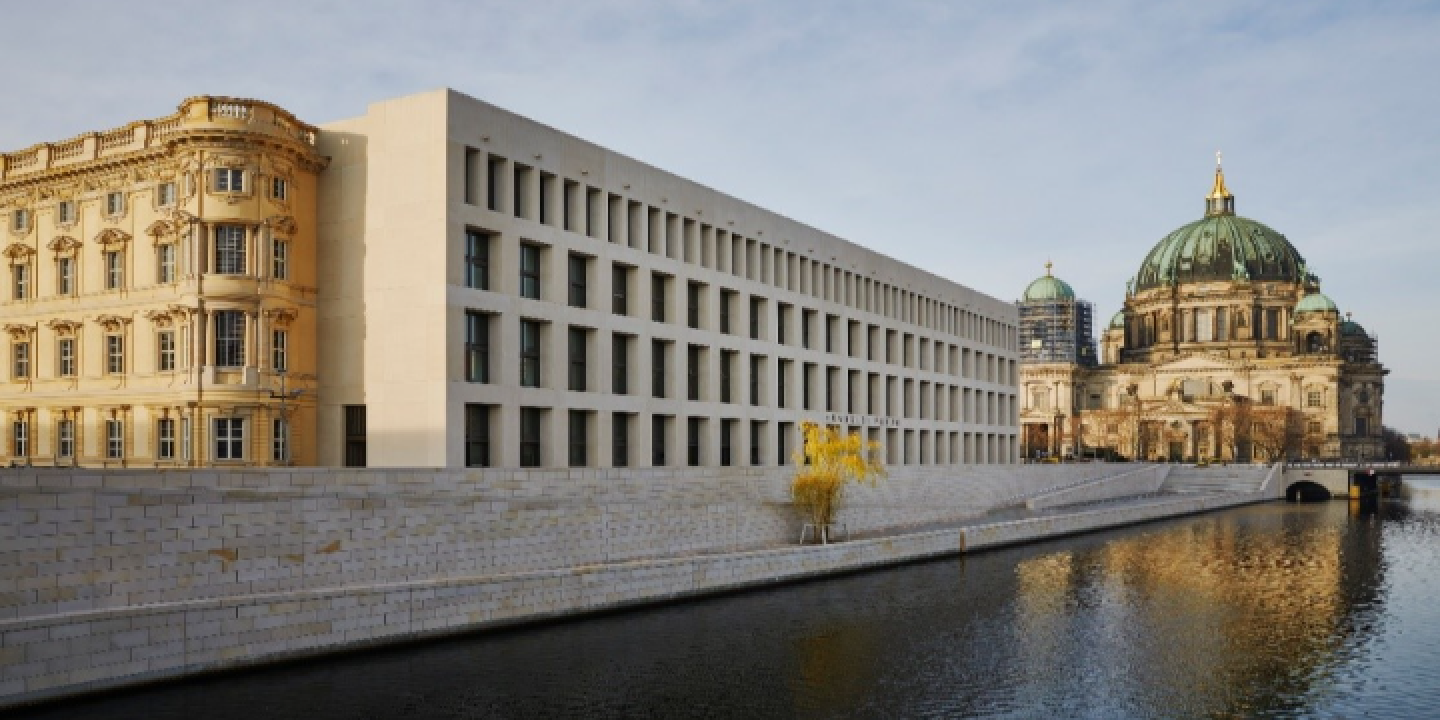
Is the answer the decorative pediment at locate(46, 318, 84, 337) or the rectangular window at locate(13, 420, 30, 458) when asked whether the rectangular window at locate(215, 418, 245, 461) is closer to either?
the decorative pediment at locate(46, 318, 84, 337)

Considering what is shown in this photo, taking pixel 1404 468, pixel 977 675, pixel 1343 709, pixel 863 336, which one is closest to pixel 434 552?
pixel 977 675

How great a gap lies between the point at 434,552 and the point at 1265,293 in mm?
178120

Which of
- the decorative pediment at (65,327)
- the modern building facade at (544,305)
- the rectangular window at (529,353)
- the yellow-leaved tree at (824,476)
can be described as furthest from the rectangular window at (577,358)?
the decorative pediment at (65,327)

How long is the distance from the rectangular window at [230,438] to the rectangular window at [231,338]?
7.34 feet

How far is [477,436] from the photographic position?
47125 millimetres

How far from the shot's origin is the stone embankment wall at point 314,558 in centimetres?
2648

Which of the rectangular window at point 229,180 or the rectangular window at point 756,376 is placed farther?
the rectangular window at point 756,376

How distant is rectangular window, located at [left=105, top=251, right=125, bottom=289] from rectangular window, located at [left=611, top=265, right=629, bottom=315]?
20.8 m

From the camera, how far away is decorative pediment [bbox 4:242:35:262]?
51.2 meters

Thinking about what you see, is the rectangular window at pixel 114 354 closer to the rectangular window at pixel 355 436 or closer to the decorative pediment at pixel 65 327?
the decorative pediment at pixel 65 327

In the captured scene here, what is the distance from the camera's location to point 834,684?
30.5 m

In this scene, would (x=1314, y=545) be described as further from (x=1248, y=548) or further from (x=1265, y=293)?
(x=1265, y=293)

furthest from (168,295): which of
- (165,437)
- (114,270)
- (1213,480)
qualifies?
(1213,480)

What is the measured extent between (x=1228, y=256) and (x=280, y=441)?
574 feet
